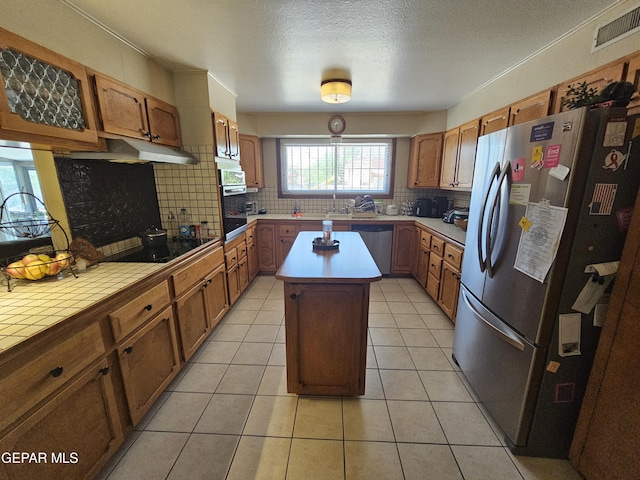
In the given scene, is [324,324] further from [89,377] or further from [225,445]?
[89,377]

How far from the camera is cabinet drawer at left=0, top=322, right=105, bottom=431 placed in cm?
92

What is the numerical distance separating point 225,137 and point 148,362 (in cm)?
214

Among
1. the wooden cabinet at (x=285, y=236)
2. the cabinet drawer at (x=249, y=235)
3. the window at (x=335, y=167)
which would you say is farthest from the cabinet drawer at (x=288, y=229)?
the window at (x=335, y=167)

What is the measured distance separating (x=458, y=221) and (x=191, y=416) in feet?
10.6

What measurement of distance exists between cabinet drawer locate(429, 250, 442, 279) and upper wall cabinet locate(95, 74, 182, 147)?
2985mm

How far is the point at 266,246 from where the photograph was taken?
13.4 ft

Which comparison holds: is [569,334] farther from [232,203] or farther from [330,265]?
[232,203]

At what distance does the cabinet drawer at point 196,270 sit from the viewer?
6.37ft

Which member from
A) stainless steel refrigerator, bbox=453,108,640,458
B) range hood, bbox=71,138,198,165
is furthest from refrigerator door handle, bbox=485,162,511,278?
range hood, bbox=71,138,198,165

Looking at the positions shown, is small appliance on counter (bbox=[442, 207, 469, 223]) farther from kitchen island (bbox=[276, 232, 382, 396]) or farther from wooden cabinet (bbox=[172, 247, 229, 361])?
wooden cabinet (bbox=[172, 247, 229, 361])

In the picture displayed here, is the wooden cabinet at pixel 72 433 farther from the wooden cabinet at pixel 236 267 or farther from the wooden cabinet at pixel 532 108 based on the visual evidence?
the wooden cabinet at pixel 532 108

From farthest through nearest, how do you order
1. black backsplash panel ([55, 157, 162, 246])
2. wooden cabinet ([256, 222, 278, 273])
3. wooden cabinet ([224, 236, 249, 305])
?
wooden cabinet ([256, 222, 278, 273]) → wooden cabinet ([224, 236, 249, 305]) → black backsplash panel ([55, 157, 162, 246])

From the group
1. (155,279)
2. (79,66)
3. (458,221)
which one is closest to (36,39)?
(79,66)

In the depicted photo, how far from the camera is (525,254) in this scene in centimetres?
137
